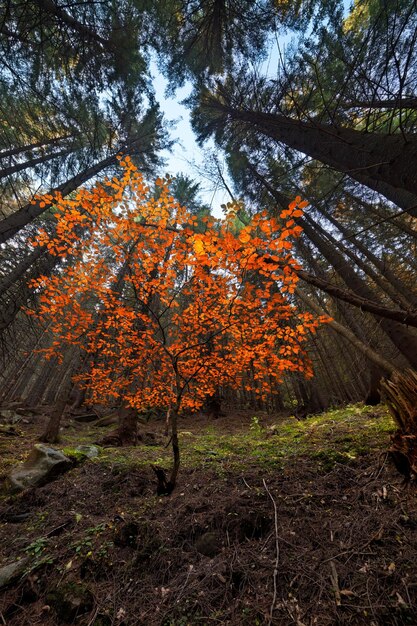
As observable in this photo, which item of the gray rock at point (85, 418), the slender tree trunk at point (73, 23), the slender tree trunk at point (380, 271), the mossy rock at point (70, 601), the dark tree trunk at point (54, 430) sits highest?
the slender tree trunk at point (73, 23)

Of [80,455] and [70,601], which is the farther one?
[80,455]

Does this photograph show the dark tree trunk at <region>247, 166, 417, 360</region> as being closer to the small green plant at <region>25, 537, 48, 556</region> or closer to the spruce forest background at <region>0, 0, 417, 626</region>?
the spruce forest background at <region>0, 0, 417, 626</region>

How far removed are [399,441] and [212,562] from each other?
2.36 metres

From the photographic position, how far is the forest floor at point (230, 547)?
188cm

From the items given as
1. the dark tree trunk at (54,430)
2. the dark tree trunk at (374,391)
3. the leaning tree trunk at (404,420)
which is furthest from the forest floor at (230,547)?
the dark tree trunk at (54,430)

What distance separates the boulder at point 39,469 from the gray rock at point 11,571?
180 centimetres

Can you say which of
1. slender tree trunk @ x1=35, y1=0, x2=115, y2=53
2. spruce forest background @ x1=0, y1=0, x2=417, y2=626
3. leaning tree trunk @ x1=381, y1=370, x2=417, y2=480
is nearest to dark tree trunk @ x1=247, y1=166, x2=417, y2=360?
spruce forest background @ x1=0, y1=0, x2=417, y2=626

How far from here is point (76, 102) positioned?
6.43m

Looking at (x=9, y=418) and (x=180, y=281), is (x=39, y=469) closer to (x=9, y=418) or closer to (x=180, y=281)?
(x=180, y=281)

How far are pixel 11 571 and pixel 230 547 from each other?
2245 mm

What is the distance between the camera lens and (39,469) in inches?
172

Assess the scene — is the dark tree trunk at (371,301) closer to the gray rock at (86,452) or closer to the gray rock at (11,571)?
the gray rock at (11,571)

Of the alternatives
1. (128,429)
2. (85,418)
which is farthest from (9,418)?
(128,429)

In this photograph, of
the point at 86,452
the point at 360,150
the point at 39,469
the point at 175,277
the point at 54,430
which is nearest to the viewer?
the point at 360,150
